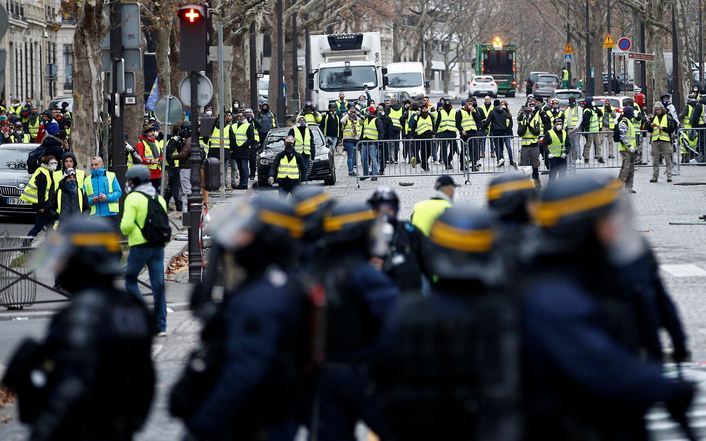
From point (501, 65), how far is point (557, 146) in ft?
231

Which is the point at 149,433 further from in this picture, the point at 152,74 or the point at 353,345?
the point at 152,74

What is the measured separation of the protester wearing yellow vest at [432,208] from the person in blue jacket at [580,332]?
532 cm

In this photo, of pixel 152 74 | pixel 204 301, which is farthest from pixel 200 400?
pixel 152 74

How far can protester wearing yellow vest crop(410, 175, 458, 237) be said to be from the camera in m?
10.4

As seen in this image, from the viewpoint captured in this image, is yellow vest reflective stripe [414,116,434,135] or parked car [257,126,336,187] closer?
parked car [257,126,336,187]

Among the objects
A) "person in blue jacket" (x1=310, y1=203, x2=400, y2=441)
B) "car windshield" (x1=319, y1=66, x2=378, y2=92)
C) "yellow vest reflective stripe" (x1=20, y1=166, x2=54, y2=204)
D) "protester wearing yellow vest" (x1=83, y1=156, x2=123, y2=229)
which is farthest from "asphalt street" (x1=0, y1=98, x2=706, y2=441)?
"car windshield" (x1=319, y1=66, x2=378, y2=92)

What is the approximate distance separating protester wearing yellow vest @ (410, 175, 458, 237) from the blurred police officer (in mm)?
4506

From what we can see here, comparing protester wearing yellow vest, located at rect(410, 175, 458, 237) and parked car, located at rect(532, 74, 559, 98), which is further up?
parked car, located at rect(532, 74, 559, 98)

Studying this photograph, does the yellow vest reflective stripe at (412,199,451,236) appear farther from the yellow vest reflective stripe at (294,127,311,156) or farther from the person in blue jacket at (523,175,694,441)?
the yellow vest reflective stripe at (294,127,311,156)

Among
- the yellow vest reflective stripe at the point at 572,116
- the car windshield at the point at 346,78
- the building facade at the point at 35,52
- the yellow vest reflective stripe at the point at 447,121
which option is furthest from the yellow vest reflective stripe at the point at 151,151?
the building facade at the point at 35,52

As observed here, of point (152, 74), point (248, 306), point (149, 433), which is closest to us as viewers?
point (248, 306)

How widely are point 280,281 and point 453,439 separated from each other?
0.90 metres

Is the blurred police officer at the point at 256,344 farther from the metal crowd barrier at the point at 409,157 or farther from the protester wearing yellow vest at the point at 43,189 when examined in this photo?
the metal crowd barrier at the point at 409,157

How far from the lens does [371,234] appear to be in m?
6.68
